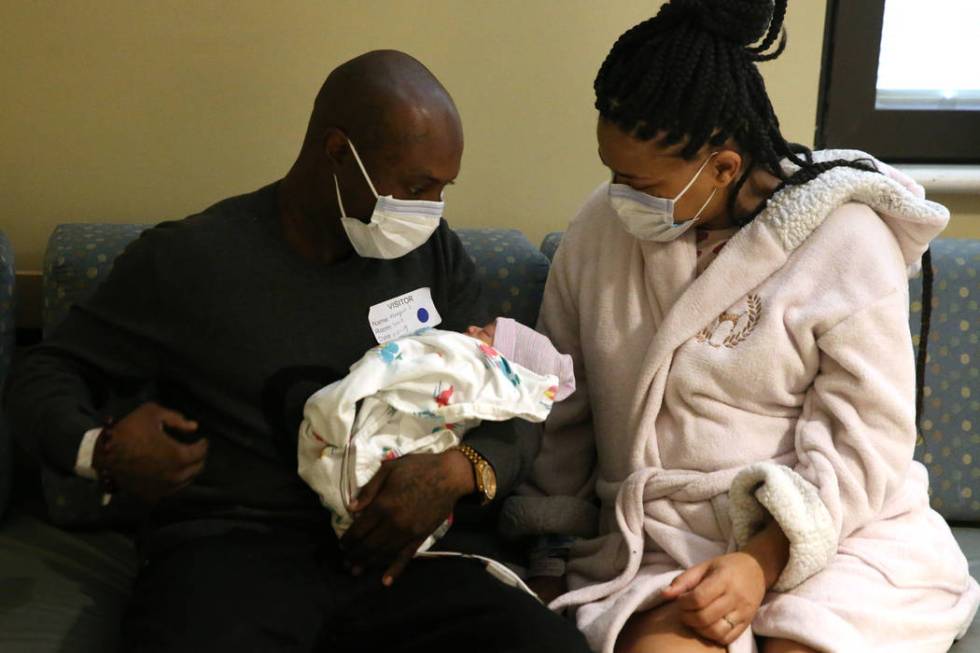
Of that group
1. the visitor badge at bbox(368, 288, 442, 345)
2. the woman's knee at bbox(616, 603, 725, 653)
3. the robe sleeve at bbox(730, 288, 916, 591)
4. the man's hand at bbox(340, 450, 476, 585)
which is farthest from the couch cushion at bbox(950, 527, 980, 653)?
the visitor badge at bbox(368, 288, 442, 345)

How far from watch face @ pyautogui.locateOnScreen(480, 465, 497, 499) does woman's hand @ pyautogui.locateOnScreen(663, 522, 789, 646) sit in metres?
0.31

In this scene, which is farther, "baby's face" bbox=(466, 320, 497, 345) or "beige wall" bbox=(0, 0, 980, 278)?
"beige wall" bbox=(0, 0, 980, 278)

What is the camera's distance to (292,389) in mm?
1670

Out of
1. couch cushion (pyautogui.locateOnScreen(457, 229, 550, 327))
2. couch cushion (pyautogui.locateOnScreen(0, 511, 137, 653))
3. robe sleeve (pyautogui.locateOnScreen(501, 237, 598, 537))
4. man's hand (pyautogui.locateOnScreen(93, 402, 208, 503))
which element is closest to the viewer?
man's hand (pyautogui.locateOnScreen(93, 402, 208, 503))

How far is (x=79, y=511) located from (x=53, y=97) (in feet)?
3.01

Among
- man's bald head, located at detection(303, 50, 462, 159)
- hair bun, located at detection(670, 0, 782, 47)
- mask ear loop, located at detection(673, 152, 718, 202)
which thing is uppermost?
hair bun, located at detection(670, 0, 782, 47)

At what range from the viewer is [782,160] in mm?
1802

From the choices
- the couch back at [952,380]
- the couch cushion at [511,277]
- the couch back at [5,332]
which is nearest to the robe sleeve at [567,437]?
the couch cushion at [511,277]

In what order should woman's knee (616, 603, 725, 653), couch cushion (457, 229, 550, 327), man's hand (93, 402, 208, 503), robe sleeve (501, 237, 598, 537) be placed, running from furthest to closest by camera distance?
couch cushion (457, 229, 550, 327) → robe sleeve (501, 237, 598, 537) → woman's knee (616, 603, 725, 653) → man's hand (93, 402, 208, 503)

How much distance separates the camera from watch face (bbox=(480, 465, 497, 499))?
1.63m

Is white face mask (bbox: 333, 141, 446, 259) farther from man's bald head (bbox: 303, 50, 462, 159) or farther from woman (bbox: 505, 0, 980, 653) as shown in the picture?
woman (bbox: 505, 0, 980, 653)

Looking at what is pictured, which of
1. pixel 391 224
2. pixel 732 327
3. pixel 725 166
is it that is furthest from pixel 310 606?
pixel 725 166

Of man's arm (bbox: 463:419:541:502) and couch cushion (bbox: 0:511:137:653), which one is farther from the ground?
man's arm (bbox: 463:419:541:502)

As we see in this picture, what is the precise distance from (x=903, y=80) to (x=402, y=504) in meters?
1.94
